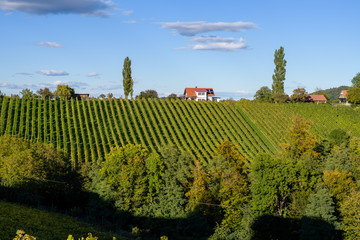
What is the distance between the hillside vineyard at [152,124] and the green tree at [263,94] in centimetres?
2601

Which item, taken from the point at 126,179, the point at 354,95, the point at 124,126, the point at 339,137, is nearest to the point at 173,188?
the point at 126,179

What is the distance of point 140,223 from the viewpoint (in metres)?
52.2

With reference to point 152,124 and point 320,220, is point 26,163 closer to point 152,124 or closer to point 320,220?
point 152,124

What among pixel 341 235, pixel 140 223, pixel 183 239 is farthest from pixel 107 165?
pixel 341 235

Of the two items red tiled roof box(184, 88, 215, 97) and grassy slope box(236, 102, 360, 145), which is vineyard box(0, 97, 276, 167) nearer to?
grassy slope box(236, 102, 360, 145)

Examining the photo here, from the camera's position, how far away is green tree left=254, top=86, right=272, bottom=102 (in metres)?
138

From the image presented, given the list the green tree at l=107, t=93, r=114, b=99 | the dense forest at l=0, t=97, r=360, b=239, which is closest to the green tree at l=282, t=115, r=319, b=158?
the dense forest at l=0, t=97, r=360, b=239

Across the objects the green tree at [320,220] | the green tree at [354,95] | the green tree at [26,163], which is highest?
the green tree at [354,95]

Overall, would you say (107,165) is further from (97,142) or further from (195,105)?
(195,105)

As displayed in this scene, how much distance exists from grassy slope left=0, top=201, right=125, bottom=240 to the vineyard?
30.2m

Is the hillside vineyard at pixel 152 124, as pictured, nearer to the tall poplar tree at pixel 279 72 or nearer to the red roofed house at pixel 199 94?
the tall poplar tree at pixel 279 72

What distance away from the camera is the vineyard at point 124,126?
7550cm

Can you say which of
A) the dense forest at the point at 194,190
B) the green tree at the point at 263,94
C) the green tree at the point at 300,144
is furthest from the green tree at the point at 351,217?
the green tree at the point at 263,94

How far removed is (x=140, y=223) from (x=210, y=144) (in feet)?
109
